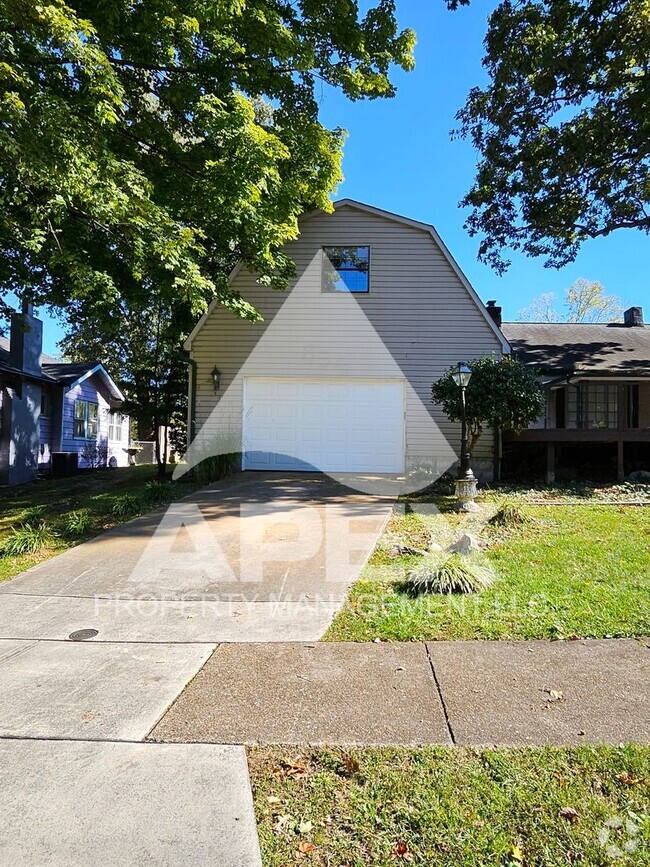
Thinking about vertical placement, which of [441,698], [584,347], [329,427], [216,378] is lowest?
[441,698]

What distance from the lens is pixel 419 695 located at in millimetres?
3141

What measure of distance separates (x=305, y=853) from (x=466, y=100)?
15765 millimetres

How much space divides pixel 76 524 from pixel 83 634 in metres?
3.46

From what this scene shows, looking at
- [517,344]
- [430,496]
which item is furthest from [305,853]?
[517,344]

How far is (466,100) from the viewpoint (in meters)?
13.4

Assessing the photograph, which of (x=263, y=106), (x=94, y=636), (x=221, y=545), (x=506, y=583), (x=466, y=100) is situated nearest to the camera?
(x=94, y=636)

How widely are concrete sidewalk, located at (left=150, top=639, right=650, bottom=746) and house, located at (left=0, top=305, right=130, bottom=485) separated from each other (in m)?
11.9

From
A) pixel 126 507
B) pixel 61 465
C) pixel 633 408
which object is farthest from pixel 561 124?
pixel 61 465

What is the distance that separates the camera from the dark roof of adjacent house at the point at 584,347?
492 inches

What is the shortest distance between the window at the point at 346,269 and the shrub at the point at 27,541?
8.48m

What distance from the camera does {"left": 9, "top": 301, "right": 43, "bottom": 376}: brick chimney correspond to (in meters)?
15.3

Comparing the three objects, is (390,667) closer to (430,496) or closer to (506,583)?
(506,583)

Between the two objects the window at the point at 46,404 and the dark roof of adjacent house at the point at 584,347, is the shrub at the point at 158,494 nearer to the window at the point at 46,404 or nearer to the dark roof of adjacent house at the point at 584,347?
the dark roof of adjacent house at the point at 584,347

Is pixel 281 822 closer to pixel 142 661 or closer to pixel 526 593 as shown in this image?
pixel 142 661
